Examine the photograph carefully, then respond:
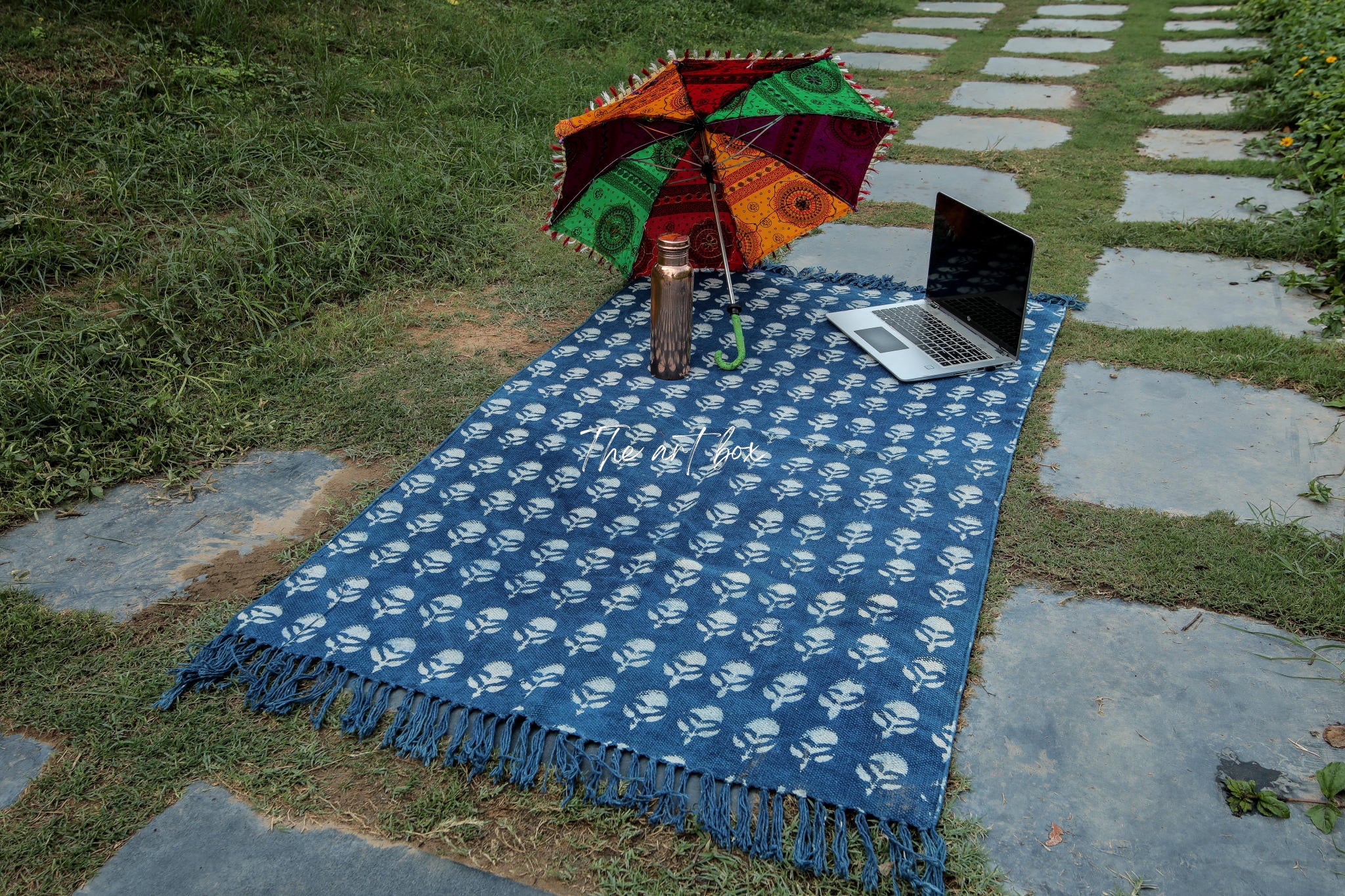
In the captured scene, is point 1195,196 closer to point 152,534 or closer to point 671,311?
point 671,311

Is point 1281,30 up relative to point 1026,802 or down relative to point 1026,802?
up

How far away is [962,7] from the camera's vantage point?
29.6 feet

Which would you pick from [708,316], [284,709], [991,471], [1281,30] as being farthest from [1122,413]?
[1281,30]

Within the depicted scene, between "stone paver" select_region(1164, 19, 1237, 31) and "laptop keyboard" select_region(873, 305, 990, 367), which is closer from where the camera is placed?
"laptop keyboard" select_region(873, 305, 990, 367)

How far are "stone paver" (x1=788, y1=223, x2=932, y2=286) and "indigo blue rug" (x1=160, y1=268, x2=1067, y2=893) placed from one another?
910 mm

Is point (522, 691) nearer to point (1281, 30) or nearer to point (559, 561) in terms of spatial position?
point (559, 561)

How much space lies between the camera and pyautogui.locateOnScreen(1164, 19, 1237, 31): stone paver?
25.0 feet

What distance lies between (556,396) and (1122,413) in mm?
1797

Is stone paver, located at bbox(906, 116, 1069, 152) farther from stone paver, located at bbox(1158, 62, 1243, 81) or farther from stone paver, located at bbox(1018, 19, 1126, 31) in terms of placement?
stone paver, located at bbox(1018, 19, 1126, 31)

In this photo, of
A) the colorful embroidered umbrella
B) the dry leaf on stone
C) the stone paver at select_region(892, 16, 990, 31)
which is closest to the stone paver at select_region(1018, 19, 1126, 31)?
the stone paver at select_region(892, 16, 990, 31)

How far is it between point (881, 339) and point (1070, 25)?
656cm

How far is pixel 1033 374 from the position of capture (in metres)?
2.98

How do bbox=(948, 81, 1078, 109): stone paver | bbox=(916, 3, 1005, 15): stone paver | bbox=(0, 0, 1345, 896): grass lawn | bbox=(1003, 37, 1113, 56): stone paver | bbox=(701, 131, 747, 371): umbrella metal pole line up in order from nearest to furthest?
bbox=(0, 0, 1345, 896): grass lawn < bbox=(701, 131, 747, 371): umbrella metal pole < bbox=(948, 81, 1078, 109): stone paver < bbox=(1003, 37, 1113, 56): stone paver < bbox=(916, 3, 1005, 15): stone paver

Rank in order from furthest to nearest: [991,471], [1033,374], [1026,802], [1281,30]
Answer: [1281,30], [1033,374], [991,471], [1026,802]
